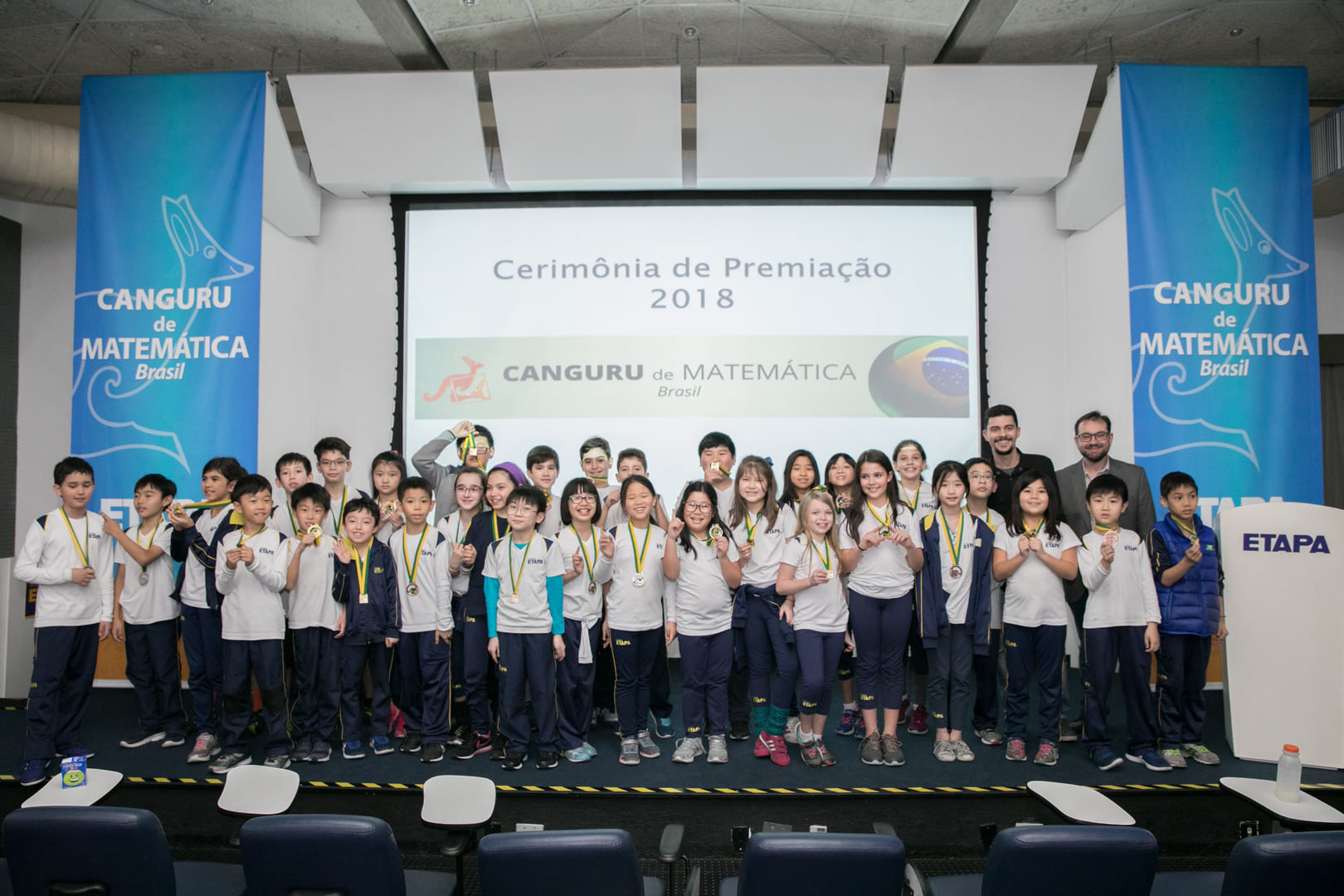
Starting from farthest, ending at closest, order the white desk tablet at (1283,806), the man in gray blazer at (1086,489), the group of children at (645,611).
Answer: the man in gray blazer at (1086,489), the group of children at (645,611), the white desk tablet at (1283,806)

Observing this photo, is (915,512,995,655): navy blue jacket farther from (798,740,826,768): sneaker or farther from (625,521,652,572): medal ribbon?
(625,521,652,572): medal ribbon

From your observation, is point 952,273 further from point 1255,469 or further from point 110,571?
point 110,571

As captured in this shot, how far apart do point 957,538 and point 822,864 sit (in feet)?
7.29

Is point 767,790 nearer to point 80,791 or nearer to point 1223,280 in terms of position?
point 80,791

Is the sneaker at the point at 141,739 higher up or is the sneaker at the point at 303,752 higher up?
the sneaker at the point at 303,752

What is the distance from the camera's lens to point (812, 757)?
3.35 metres

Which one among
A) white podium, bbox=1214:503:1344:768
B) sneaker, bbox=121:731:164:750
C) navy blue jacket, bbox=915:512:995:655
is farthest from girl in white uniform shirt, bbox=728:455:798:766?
sneaker, bbox=121:731:164:750

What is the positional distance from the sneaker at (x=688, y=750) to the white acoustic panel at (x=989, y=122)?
3923 millimetres

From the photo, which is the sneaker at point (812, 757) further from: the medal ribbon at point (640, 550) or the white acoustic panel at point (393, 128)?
the white acoustic panel at point (393, 128)

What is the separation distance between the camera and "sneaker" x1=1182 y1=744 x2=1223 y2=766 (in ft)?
11.1

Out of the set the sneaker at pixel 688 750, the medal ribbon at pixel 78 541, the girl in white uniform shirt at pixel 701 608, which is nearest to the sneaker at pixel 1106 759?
the girl in white uniform shirt at pixel 701 608

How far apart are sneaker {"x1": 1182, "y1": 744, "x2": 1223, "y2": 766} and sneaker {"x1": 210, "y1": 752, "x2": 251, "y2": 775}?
13.7 feet

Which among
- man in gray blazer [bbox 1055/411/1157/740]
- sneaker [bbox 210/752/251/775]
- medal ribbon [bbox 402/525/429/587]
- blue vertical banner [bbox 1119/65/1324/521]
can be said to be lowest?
sneaker [bbox 210/752/251/775]

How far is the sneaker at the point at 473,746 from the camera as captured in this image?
350 cm
